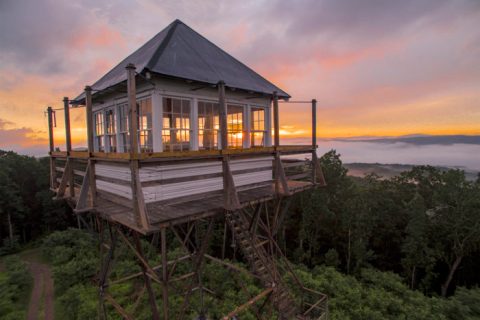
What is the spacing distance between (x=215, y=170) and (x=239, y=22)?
10963mm

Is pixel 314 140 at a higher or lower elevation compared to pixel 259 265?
higher

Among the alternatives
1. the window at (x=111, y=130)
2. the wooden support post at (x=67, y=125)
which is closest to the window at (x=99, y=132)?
Result: the window at (x=111, y=130)

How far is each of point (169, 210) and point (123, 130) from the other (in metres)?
4.63

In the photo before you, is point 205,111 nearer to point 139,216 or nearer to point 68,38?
point 139,216

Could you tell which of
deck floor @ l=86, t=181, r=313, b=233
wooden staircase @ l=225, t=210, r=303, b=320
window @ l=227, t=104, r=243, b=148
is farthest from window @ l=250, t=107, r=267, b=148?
wooden staircase @ l=225, t=210, r=303, b=320

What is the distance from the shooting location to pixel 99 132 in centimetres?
1072

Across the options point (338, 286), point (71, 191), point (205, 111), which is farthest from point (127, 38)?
point (338, 286)

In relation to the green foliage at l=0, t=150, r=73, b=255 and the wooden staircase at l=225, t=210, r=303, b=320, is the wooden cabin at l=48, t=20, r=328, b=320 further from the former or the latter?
the green foliage at l=0, t=150, r=73, b=255

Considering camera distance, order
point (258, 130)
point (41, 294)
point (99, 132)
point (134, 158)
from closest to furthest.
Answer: point (134, 158)
point (258, 130)
point (99, 132)
point (41, 294)

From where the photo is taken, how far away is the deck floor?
550cm

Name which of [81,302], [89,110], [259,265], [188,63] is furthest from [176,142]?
[81,302]

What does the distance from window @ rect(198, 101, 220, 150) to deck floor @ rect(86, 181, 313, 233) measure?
103 inches

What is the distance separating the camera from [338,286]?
52.5 feet

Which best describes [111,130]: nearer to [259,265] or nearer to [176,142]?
[176,142]
